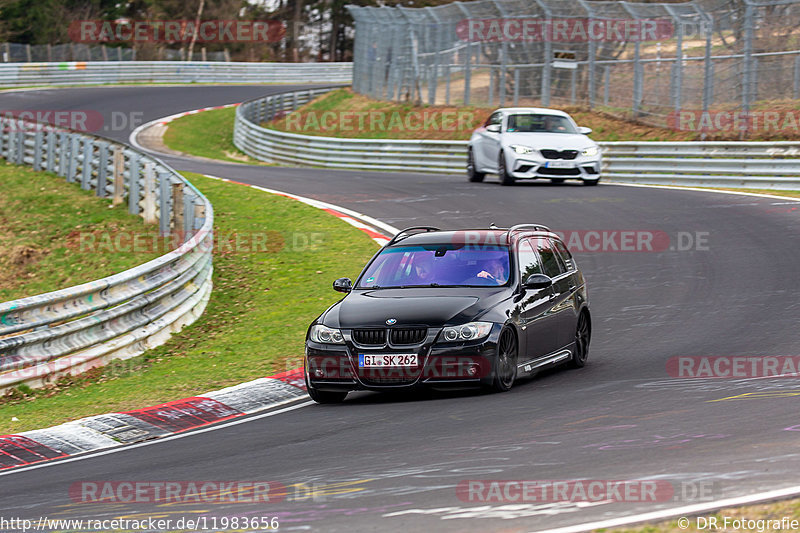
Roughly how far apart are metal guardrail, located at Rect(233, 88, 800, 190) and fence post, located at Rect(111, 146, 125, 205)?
10.8m

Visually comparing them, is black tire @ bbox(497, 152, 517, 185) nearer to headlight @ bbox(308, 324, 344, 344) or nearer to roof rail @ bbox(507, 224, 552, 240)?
roof rail @ bbox(507, 224, 552, 240)

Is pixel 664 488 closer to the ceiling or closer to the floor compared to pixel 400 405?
closer to the ceiling

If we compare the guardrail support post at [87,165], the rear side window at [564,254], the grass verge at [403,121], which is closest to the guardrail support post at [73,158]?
the guardrail support post at [87,165]

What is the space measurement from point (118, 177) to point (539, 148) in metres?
8.29

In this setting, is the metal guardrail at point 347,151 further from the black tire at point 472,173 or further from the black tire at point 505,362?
the black tire at point 505,362

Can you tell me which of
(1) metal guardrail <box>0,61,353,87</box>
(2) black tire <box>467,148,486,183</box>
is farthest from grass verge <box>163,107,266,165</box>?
(2) black tire <box>467,148,486,183</box>

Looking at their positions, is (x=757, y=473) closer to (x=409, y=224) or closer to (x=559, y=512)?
(x=559, y=512)

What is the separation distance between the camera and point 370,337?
374 inches

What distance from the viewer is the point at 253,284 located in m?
16.4

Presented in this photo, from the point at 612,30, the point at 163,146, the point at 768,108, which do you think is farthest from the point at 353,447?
the point at 163,146

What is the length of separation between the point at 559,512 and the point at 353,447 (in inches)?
95.7

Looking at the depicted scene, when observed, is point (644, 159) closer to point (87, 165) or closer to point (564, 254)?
point (87, 165)

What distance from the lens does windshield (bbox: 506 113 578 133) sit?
2430 cm

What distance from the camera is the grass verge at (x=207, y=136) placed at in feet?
137
